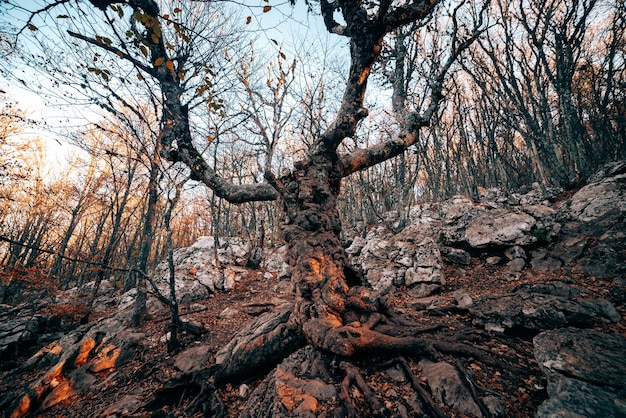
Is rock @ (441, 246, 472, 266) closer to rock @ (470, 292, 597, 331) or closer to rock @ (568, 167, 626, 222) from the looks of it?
rock @ (568, 167, 626, 222)

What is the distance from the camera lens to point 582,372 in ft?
6.18

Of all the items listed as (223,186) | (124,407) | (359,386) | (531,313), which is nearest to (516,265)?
(531,313)

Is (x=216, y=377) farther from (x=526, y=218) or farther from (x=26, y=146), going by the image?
(x=26, y=146)

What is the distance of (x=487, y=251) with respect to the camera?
6133 millimetres

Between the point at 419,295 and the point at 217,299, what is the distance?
6.72m

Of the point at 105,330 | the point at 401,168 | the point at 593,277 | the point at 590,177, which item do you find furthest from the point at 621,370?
the point at 401,168

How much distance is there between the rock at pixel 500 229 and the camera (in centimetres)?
562

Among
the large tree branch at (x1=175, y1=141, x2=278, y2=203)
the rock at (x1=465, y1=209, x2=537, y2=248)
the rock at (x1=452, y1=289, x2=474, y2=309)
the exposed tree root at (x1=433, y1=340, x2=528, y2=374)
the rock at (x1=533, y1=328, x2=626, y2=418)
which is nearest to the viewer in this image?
the rock at (x1=533, y1=328, x2=626, y2=418)

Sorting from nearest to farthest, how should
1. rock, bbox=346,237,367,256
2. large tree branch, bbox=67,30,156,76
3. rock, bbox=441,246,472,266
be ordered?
large tree branch, bbox=67,30,156,76 → rock, bbox=441,246,472,266 → rock, bbox=346,237,367,256

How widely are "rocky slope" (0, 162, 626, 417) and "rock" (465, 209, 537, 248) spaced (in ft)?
0.10

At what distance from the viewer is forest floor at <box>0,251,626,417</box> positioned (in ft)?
7.08

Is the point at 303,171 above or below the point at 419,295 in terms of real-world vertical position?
above

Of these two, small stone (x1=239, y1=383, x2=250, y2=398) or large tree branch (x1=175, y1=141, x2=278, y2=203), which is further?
large tree branch (x1=175, y1=141, x2=278, y2=203)

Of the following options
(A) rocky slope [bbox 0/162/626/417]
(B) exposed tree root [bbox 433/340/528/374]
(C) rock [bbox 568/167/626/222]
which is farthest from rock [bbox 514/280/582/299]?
(C) rock [bbox 568/167/626/222]
